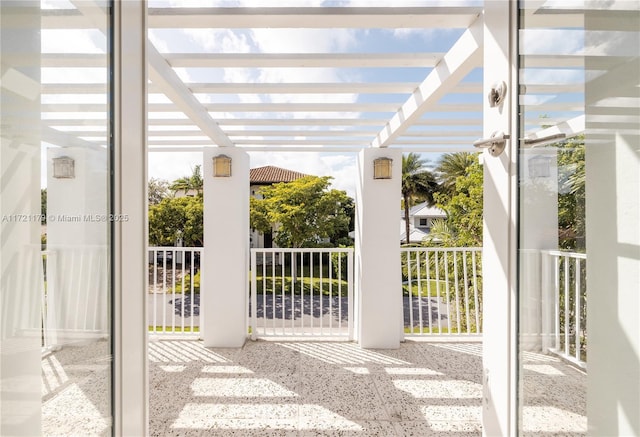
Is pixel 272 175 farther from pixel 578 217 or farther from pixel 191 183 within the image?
pixel 578 217

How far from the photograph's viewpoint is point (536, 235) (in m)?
0.78

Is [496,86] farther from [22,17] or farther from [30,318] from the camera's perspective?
[30,318]

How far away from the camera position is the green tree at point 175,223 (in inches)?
391

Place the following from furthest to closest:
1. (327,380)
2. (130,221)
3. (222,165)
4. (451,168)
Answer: (451,168) → (222,165) → (327,380) → (130,221)

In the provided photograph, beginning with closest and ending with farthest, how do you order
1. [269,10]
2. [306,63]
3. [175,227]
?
[269,10]
[306,63]
[175,227]

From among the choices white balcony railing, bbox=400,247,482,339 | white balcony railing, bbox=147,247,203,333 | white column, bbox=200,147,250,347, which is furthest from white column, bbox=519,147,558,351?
white column, bbox=200,147,250,347

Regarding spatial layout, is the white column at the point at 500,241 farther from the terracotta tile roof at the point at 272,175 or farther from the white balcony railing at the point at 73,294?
the terracotta tile roof at the point at 272,175

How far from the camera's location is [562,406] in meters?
0.72

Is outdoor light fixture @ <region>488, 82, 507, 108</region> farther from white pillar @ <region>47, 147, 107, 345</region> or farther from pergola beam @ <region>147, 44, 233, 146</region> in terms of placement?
pergola beam @ <region>147, 44, 233, 146</region>

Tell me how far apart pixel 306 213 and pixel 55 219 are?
8667 millimetres

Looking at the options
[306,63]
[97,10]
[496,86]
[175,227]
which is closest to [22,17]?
[97,10]

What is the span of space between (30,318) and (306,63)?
200 centimetres

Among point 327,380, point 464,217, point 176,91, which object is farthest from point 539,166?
point 464,217

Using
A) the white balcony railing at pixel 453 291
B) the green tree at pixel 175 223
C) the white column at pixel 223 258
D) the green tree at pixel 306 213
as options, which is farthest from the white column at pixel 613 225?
the green tree at pixel 175 223
